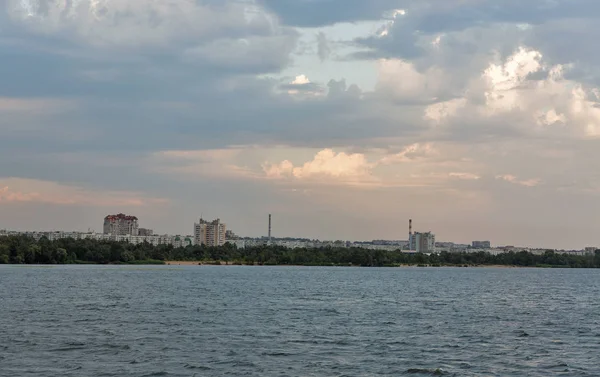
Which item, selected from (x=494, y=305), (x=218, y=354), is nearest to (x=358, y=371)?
(x=218, y=354)

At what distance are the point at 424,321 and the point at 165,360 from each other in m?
31.4

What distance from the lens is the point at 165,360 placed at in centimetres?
4222

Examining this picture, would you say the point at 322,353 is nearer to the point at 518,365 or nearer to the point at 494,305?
the point at 518,365

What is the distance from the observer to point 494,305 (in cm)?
9156

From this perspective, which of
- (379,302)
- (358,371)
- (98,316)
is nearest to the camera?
(358,371)

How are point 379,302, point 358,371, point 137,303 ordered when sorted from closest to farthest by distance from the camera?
1. point 358,371
2. point 137,303
3. point 379,302

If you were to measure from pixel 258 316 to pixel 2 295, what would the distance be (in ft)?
129

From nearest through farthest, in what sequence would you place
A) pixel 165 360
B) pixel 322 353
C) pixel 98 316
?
pixel 165 360, pixel 322 353, pixel 98 316

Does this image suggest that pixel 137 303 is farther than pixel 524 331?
Yes

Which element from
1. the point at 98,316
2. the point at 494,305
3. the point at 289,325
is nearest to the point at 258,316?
the point at 289,325

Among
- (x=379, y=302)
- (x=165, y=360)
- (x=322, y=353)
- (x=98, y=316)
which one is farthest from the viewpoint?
(x=379, y=302)

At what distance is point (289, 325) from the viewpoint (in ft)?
202

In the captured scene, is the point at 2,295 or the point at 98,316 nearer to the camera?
the point at 98,316

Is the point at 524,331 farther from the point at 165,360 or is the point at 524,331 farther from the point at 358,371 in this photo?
the point at 165,360
